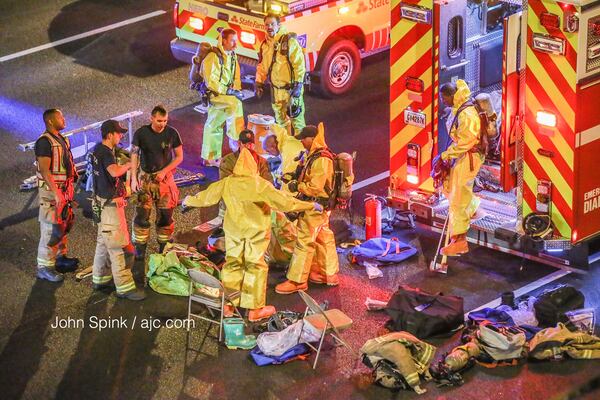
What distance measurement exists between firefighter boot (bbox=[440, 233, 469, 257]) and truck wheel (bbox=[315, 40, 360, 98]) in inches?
186

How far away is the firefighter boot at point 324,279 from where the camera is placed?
461 inches

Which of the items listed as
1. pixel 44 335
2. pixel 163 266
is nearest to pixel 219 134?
pixel 163 266

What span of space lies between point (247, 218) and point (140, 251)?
5.83 feet

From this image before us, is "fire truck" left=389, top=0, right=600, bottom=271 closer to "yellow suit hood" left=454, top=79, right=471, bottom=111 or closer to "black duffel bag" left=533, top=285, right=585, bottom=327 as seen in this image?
"yellow suit hood" left=454, top=79, right=471, bottom=111

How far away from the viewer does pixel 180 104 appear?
Answer: 53.4 feet

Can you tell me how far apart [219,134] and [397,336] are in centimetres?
489

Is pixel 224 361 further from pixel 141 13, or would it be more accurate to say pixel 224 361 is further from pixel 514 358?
pixel 141 13

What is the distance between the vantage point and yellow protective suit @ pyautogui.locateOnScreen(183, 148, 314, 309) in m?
10.8

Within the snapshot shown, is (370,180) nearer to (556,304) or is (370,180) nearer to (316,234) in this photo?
(316,234)

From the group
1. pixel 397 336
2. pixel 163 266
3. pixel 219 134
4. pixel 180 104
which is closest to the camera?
pixel 397 336

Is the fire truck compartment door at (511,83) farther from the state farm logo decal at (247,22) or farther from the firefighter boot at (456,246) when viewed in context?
the state farm logo decal at (247,22)

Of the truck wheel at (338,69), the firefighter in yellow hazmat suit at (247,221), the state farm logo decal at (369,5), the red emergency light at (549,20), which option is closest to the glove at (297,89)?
the truck wheel at (338,69)

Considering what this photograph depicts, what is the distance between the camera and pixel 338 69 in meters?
16.3

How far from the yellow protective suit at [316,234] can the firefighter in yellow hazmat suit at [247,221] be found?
0.32m
